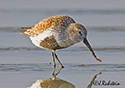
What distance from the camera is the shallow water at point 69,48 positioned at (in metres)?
9.67

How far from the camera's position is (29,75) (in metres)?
9.73

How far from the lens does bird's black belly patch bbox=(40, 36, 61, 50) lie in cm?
1051

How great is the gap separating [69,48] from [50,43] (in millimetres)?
2092

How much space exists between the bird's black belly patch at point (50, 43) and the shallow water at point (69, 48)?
1.59 feet

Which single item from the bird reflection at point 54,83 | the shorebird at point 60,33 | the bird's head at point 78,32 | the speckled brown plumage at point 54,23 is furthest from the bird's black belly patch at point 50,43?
the bird reflection at point 54,83

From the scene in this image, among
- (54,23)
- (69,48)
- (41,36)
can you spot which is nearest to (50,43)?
(41,36)

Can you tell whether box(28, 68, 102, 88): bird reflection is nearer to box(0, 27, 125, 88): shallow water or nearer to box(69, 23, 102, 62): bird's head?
box(0, 27, 125, 88): shallow water

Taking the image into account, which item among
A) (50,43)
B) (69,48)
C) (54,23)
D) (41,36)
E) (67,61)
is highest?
(54,23)

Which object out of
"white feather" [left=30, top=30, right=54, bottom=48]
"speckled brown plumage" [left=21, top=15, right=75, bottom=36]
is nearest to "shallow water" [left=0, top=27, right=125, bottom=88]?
"white feather" [left=30, top=30, right=54, bottom=48]

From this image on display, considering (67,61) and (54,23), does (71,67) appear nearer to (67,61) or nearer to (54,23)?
(67,61)

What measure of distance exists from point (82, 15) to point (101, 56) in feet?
19.0


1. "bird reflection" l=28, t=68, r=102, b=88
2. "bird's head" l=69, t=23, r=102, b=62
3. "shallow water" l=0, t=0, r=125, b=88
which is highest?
"bird's head" l=69, t=23, r=102, b=62

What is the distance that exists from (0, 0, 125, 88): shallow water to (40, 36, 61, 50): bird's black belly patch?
48 centimetres

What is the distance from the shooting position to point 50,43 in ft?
34.8
